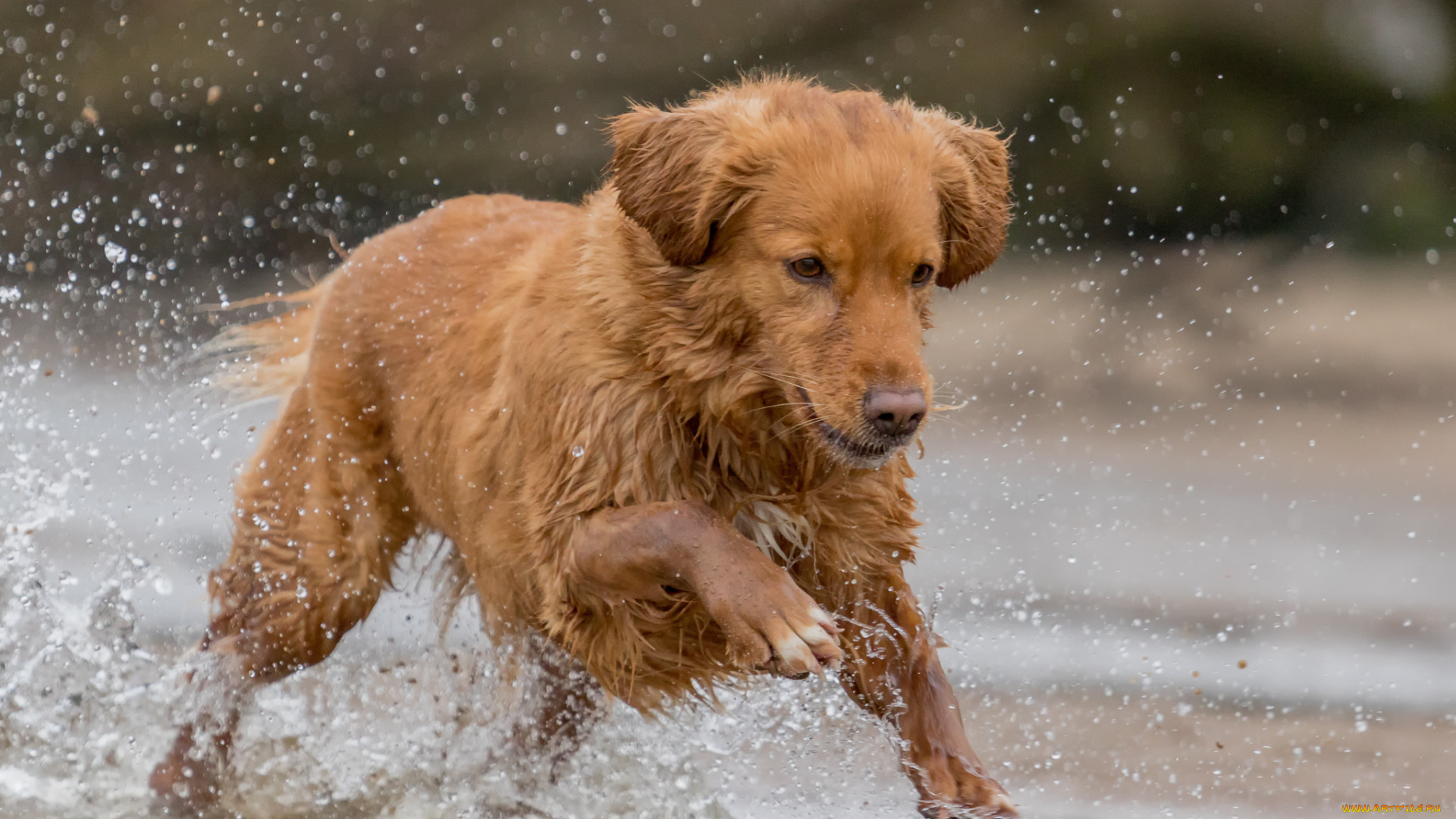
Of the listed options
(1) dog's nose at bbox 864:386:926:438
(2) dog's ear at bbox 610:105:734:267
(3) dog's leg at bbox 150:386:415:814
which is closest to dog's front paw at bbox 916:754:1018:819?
(1) dog's nose at bbox 864:386:926:438

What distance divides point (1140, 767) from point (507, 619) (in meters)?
2.48

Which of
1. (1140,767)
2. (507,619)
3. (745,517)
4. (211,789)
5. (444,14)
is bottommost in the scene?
(211,789)

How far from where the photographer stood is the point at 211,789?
4930 mm

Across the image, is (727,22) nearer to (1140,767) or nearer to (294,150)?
(294,150)

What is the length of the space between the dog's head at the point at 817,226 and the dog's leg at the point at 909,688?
711 millimetres

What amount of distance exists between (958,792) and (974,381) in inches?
187

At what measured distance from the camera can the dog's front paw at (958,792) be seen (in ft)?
12.2

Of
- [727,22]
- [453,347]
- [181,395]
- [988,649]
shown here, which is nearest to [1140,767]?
[988,649]

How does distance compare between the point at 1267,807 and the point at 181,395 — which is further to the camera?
the point at 181,395

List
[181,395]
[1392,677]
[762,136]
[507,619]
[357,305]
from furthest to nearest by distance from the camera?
1. [181,395]
2. [1392,677]
3. [357,305]
4. [507,619]
5. [762,136]

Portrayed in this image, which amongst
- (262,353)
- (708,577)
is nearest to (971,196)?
(708,577)

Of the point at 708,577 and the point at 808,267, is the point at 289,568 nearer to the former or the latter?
the point at 708,577

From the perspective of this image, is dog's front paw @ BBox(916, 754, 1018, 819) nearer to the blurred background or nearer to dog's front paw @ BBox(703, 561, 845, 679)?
the blurred background

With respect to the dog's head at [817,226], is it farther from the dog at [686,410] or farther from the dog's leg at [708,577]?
the dog's leg at [708,577]
